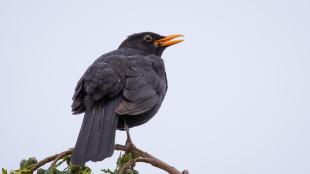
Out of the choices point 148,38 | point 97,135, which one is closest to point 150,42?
point 148,38

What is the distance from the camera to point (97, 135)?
4.37m

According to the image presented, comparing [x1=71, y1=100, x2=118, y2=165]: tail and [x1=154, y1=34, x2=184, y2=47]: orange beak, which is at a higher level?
[x1=154, y1=34, x2=184, y2=47]: orange beak

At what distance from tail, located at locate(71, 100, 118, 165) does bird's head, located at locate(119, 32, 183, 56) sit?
221cm

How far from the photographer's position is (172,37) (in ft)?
22.9

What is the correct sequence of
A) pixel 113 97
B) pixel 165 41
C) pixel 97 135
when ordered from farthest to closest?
pixel 165 41, pixel 113 97, pixel 97 135

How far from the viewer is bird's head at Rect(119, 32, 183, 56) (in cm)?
700

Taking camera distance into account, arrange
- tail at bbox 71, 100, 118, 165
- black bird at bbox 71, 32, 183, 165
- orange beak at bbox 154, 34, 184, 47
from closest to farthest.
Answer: tail at bbox 71, 100, 118, 165
black bird at bbox 71, 32, 183, 165
orange beak at bbox 154, 34, 184, 47

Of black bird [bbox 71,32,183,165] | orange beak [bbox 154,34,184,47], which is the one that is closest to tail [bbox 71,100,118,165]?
black bird [bbox 71,32,183,165]

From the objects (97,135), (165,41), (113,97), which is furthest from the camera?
(165,41)

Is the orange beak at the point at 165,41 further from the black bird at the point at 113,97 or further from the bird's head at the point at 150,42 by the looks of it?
the black bird at the point at 113,97

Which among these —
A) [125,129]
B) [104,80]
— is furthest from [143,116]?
[104,80]

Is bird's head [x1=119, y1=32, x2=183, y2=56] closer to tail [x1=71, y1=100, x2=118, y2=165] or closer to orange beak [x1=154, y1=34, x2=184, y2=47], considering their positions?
orange beak [x1=154, y1=34, x2=184, y2=47]

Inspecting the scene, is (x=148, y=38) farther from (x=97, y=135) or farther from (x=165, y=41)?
(x=97, y=135)

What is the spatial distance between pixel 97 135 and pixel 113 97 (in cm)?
72
